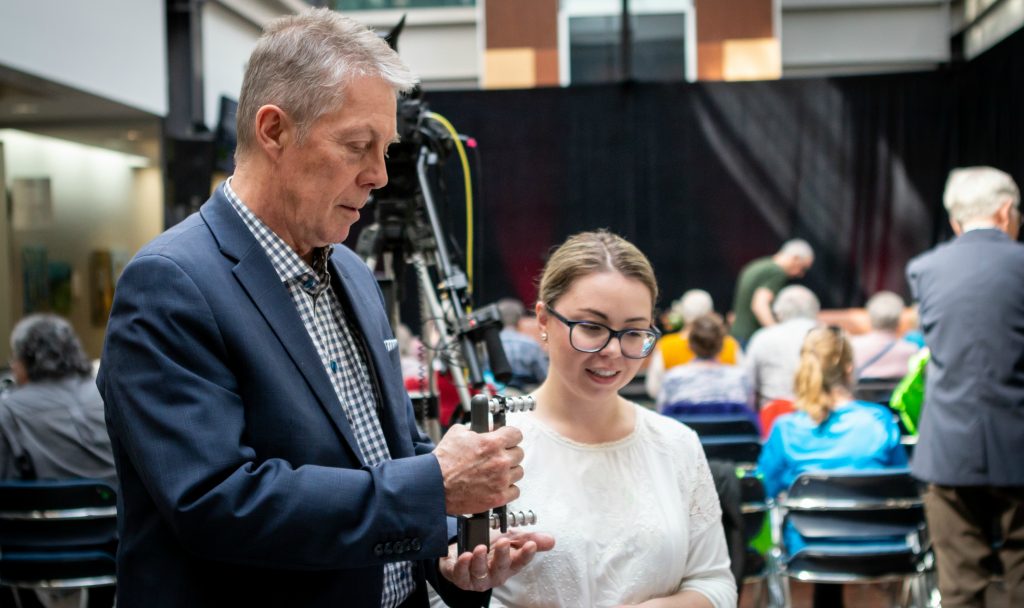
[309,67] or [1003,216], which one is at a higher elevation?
[309,67]

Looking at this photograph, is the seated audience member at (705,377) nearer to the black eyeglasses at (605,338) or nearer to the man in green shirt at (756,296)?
the black eyeglasses at (605,338)

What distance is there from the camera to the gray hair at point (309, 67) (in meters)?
1.19

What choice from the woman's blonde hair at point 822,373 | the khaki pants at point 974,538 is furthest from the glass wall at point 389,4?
the khaki pants at point 974,538

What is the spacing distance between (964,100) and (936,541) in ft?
25.3

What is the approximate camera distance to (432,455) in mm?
1170

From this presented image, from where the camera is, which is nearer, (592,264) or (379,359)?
(379,359)

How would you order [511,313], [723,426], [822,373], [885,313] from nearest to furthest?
[822,373]
[723,426]
[885,313]
[511,313]

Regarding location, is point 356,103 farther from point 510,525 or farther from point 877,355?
point 877,355

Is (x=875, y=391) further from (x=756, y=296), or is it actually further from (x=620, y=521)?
(x=620, y=521)

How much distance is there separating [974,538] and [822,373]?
0.67 metres

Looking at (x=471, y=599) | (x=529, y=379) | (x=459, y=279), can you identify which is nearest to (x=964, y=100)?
(x=529, y=379)

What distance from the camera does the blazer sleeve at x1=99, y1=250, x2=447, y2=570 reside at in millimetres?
1065

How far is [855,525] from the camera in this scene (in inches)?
123

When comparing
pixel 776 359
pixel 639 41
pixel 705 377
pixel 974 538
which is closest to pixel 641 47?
pixel 639 41
